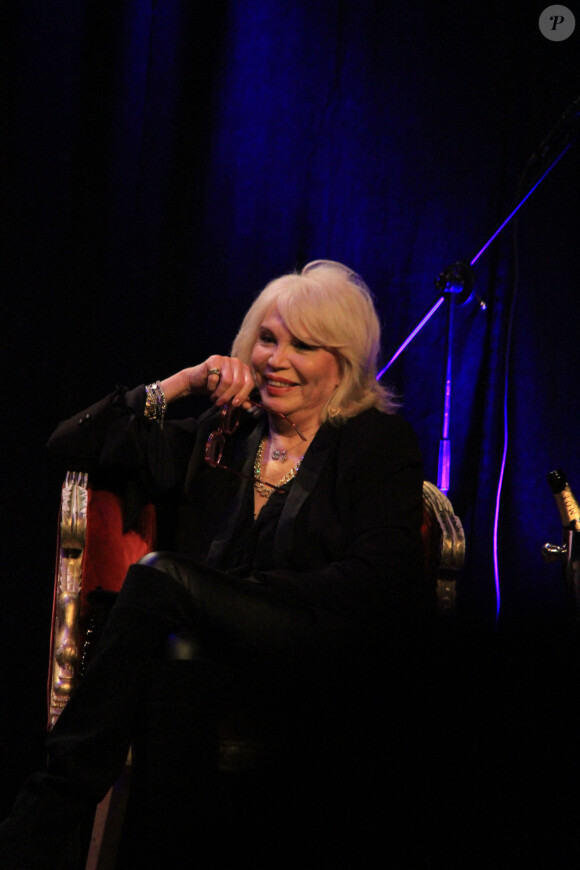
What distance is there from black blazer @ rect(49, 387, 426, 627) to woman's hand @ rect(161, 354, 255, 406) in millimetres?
79

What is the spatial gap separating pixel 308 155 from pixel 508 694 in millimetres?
1663

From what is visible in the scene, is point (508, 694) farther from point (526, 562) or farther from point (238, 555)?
point (526, 562)

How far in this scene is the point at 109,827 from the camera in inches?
66.9

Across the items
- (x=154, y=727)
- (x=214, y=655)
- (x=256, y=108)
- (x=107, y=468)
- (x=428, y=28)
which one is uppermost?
(x=428, y=28)

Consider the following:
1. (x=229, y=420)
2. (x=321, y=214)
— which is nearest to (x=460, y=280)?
(x=321, y=214)

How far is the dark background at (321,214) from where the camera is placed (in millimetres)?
2430

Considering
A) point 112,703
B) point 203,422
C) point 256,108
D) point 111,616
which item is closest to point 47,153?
point 256,108

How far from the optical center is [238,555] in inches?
77.4

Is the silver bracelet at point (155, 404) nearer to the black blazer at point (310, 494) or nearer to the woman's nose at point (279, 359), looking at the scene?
the black blazer at point (310, 494)

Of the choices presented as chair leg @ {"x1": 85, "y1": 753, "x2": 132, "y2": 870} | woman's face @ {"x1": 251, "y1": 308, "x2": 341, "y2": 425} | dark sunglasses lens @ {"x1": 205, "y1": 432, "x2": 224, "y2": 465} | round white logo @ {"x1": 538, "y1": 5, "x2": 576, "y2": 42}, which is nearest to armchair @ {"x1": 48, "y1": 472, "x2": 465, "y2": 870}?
chair leg @ {"x1": 85, "y1": 753, "x2": 132, "y2": 870}

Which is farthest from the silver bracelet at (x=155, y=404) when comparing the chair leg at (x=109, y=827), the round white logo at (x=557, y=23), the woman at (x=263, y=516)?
the round white logo at (x=557, y=23)

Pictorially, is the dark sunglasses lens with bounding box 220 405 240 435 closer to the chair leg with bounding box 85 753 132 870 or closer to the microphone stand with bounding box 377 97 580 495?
the microphone stand with bounding box 377 97 580 495

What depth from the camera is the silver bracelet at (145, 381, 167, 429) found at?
203cm

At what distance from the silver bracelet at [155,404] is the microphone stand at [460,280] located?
0.75 m
